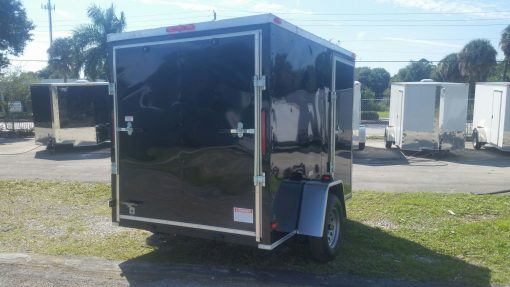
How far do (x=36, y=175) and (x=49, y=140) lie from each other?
5.44 m

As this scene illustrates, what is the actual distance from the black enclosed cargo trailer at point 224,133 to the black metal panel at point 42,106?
42.6ft

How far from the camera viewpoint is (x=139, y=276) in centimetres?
493

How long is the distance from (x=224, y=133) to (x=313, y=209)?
123 centimetres

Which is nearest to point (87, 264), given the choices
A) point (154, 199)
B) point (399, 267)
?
point (154, 199)

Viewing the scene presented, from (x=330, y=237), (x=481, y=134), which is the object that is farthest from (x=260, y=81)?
(x=481, y=134)

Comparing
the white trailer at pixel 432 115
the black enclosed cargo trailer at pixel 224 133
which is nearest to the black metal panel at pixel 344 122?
the black enclosed cargo trailer at pixel 224 133

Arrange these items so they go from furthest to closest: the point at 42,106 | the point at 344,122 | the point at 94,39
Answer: the point at 94,39 → the point at 42,106 → the point at 344,122

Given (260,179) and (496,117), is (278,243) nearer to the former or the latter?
(260,179)

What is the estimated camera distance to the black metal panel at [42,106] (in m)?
17.0

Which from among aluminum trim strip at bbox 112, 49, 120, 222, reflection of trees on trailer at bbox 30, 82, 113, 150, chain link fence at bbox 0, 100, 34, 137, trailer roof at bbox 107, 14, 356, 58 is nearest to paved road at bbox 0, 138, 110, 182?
reflection of trees on trailer at bbox 30, 82, 113, 150

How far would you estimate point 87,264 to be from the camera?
5273 millimetres

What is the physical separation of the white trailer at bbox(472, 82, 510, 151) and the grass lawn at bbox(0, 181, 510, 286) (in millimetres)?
9313

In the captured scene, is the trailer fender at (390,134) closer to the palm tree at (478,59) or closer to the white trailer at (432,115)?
the white trailer at (432,115)

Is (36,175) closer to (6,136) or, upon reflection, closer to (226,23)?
(226,23)
